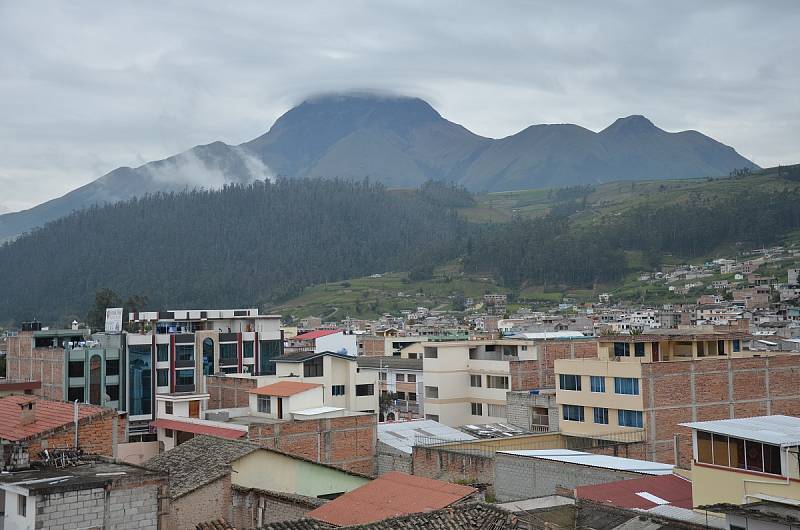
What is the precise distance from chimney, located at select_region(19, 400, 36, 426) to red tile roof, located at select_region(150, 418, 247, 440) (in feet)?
38.2

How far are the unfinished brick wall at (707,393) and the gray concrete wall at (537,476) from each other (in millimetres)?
10860

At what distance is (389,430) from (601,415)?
30.1 ft

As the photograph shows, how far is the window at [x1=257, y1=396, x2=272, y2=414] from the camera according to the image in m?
37.4

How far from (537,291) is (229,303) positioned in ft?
223

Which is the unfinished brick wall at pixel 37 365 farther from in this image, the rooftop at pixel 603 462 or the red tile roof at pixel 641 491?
the red tile roof at pixel 641 491

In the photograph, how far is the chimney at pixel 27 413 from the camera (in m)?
19.6

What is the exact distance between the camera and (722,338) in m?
39.9

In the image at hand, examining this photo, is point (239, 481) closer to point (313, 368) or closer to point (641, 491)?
point (641, 491)

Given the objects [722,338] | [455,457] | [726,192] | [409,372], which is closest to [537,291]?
[726,192]

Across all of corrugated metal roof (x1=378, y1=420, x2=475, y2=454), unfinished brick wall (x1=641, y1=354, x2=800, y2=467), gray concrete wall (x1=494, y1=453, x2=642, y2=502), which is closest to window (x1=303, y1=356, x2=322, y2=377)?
corrugated metal roof (x1=378, y1=420, x2=475, y2=454)

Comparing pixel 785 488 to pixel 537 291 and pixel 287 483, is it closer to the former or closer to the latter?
pixel 287 483

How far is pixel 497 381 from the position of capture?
51906mm

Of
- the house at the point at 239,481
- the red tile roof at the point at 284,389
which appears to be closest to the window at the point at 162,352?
the red tile roof at the point at 284,389

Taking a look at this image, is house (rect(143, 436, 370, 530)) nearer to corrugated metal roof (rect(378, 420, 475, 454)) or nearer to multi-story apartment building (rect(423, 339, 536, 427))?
corrugated metal roof (rect(378, 420, 475, 454))
